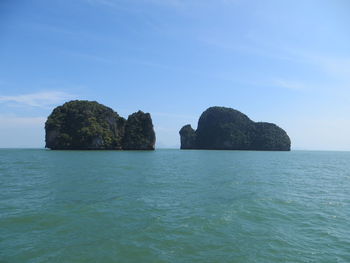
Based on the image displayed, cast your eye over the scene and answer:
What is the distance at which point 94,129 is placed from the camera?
133875mm

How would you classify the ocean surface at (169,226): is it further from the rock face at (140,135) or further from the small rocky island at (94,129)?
the rock face at (140,135)

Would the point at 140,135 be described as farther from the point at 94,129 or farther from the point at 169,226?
the point at 169,226

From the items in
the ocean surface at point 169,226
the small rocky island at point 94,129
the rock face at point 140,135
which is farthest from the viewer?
the rock face at point 140,135

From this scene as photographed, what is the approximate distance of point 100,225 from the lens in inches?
498

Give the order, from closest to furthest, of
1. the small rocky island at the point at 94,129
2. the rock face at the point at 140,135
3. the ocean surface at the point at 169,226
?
the ocean surface at the point at 169,226
the small rocky island at the point at 94,129
the rock face at the point at 140,135

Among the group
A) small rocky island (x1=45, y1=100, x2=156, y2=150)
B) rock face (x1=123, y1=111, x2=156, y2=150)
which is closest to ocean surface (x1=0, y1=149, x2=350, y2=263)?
small rocky island (x1=45, y1=100, x2=156, y2=150)

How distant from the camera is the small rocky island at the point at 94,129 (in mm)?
134750

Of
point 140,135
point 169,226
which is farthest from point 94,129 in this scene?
point 169,226

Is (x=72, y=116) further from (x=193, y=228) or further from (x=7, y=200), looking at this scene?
(x=193, y=228)

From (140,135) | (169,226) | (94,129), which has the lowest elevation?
(169,226)

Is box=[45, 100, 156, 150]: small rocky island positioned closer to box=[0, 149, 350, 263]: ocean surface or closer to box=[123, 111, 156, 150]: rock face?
box=[123, 111, 156, 150]: rock face

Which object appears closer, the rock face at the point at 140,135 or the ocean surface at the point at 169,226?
the ocean surface at the point at 169,226

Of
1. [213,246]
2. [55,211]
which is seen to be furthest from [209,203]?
[55,211]

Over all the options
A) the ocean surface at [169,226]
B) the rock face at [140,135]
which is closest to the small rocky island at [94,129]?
the rock face at [140,135]
